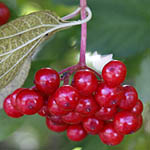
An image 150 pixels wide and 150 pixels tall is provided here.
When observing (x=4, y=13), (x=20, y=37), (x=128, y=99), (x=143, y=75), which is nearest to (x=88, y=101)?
(x=128, y=99)

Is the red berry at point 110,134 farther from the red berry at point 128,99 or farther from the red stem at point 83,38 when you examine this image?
the red stem at point 83,38

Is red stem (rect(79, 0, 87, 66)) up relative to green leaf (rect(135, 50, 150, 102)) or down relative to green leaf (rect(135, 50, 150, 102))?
up

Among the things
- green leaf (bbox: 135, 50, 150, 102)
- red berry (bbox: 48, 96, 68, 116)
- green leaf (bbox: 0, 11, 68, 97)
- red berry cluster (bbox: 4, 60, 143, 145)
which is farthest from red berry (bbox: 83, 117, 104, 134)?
green leaf (bbox: 135, 50, 150, 102)

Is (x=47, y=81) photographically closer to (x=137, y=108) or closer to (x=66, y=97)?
(x=66, y=97)

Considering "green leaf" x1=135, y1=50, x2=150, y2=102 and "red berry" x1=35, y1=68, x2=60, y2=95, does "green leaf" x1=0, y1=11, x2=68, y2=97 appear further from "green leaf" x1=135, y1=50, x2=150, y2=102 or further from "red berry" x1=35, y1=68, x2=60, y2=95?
"green leaf" x1=135, y1=50, x2=150, y2=102

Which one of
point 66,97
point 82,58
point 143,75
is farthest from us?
point 143,75

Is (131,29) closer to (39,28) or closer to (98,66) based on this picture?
(98,66)
